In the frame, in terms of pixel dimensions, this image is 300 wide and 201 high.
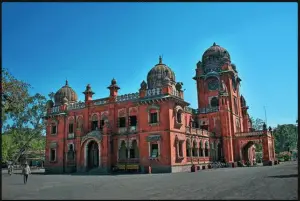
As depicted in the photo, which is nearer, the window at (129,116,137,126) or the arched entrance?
the window at (129,116,137,126)

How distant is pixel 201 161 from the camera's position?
34.8 metres

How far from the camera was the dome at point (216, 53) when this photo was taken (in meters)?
45.4

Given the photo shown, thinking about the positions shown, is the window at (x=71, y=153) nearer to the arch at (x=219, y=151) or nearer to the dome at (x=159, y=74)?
the dome at (x=159, y=74)

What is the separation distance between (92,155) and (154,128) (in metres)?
8.49

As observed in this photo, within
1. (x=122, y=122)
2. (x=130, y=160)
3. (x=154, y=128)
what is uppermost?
(x=122, y=122)

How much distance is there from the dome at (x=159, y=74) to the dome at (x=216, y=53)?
9472 mm

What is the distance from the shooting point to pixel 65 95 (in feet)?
132

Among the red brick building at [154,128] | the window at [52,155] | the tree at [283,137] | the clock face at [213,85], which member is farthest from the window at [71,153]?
the tree at [283,137]

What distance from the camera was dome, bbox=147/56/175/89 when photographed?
37.9 m

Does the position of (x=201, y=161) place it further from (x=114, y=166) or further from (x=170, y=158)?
(x=114, y=166)

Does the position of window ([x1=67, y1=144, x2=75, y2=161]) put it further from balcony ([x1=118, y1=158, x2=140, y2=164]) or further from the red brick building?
balcony ([x1=118, y1=158, x2=140, y2=164])

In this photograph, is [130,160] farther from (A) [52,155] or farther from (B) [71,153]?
(A) [52,155]

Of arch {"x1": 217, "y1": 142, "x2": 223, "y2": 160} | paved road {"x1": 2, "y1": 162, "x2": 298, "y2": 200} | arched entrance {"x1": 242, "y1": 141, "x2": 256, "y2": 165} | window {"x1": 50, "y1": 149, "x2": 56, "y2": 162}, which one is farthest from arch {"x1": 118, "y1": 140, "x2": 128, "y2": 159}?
arched entrance {"x1": 242, "y1": 141, "x2": 256, "y2": 165}

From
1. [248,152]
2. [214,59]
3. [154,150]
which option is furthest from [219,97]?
[154,150]
